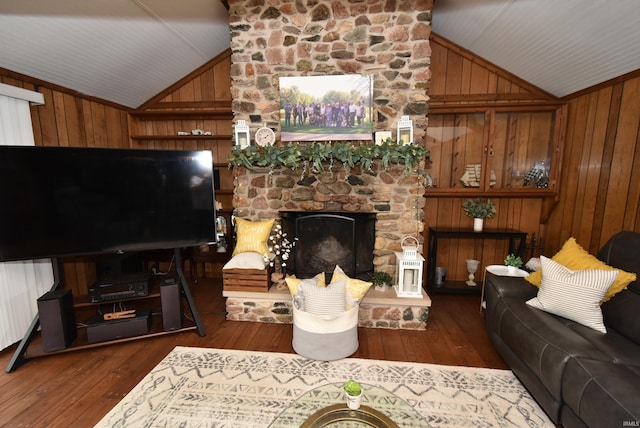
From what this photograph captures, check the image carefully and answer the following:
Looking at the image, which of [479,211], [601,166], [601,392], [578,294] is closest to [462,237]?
[479,211]

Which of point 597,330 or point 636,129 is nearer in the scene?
point 597,330

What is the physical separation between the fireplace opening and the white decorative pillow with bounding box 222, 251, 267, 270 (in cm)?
37

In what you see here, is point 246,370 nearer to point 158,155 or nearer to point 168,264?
point 158,155

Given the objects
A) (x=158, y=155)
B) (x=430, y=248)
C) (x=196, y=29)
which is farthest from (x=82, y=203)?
(x=430, y=248)

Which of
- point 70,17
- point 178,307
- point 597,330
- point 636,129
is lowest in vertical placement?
point 178,307

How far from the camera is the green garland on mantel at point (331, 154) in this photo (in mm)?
2748

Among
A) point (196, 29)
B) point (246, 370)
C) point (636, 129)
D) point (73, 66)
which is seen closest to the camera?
point (246, 370)

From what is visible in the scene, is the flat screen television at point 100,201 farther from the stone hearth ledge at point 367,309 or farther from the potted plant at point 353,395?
the potted plant at point 353,395

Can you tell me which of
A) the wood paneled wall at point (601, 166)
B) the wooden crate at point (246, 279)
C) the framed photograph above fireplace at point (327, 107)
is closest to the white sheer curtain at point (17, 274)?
the wooden crate at point (246, 279)

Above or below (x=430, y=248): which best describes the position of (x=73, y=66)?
above

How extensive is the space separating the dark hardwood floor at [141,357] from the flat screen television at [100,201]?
88 cm

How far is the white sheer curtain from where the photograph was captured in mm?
2379

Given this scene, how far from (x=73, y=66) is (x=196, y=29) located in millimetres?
1260

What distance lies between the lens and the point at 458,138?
145 inches
